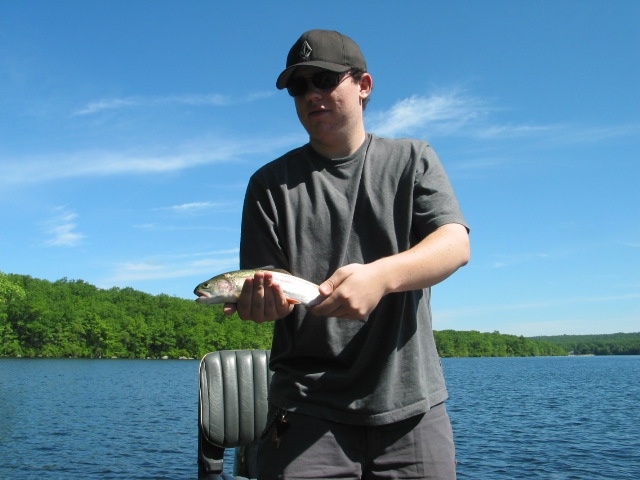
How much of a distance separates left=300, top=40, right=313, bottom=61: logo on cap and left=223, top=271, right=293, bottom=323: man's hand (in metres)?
0.94

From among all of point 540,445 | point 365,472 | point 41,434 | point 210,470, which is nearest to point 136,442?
point 41,434

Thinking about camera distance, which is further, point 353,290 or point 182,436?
point 182,436

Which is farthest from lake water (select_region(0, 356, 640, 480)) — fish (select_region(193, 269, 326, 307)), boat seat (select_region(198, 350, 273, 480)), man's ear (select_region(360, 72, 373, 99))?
man's ear (select_region(360, 72, 373, 99))

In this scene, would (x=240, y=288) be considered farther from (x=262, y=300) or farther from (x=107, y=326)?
(x=107, y=326)

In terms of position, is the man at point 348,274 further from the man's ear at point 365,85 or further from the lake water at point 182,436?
the lake water at point 182,436

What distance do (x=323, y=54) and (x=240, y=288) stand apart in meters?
1.02

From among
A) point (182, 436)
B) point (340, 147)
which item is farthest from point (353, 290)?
point (182, 436)

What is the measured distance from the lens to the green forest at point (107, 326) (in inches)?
4540

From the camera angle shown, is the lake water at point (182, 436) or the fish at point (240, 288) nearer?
the fish at point (240, 288)

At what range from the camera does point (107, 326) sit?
123812mm

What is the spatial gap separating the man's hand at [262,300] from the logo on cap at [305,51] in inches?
37.0

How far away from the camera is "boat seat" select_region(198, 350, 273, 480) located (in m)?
5.35

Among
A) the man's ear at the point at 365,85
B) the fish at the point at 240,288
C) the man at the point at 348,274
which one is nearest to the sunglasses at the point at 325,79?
the man at the point at 348,274

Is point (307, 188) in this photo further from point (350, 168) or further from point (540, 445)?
point (540, 445)
